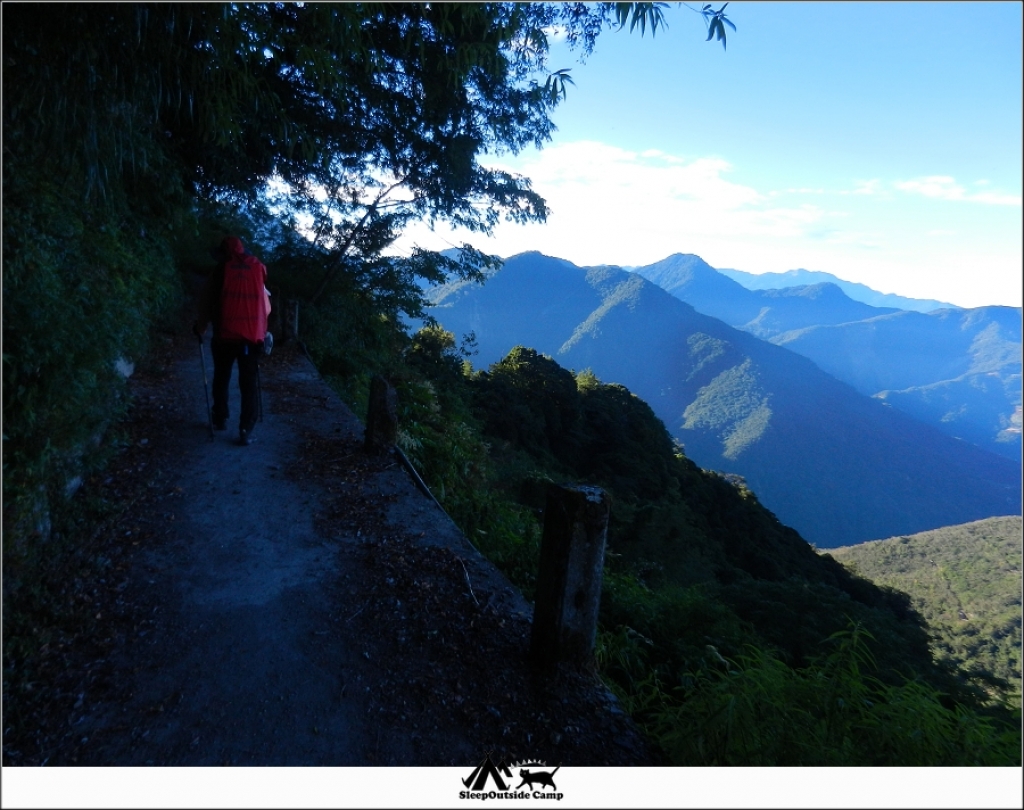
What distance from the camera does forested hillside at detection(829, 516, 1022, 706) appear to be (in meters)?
4.33

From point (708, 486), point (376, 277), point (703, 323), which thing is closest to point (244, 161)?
point (376, 277)

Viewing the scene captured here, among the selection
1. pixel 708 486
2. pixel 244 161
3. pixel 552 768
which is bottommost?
pixel 708 486

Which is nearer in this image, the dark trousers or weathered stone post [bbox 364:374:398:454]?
the dark trousers

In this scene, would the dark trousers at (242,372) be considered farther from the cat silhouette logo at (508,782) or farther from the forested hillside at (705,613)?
the cat silhouette logo at (508,782)

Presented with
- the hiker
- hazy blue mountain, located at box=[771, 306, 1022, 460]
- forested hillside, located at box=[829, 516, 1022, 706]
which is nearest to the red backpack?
the hiker

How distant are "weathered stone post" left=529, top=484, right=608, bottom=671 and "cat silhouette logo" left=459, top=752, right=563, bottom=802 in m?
0.72

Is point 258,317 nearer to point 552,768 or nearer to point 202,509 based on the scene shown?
point 202,509

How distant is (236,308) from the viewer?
193 inches

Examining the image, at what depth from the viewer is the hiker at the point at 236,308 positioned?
16.1 feet

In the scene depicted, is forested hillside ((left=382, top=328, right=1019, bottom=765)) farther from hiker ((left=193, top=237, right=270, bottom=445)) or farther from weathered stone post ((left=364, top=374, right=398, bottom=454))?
hiker ((left=193, top=237, right=270, bottom=445))

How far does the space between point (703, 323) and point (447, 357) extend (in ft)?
364

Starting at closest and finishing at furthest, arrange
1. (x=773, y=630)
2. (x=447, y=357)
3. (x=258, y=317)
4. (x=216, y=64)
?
1. (x=216, y=64)
2. (x=258, y=317)
3. (x=773, y=630)
4. (x=447, y=357)

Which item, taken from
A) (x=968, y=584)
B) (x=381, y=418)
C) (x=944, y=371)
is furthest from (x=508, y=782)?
(x=944, y=371)

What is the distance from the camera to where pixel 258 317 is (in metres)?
4.99
